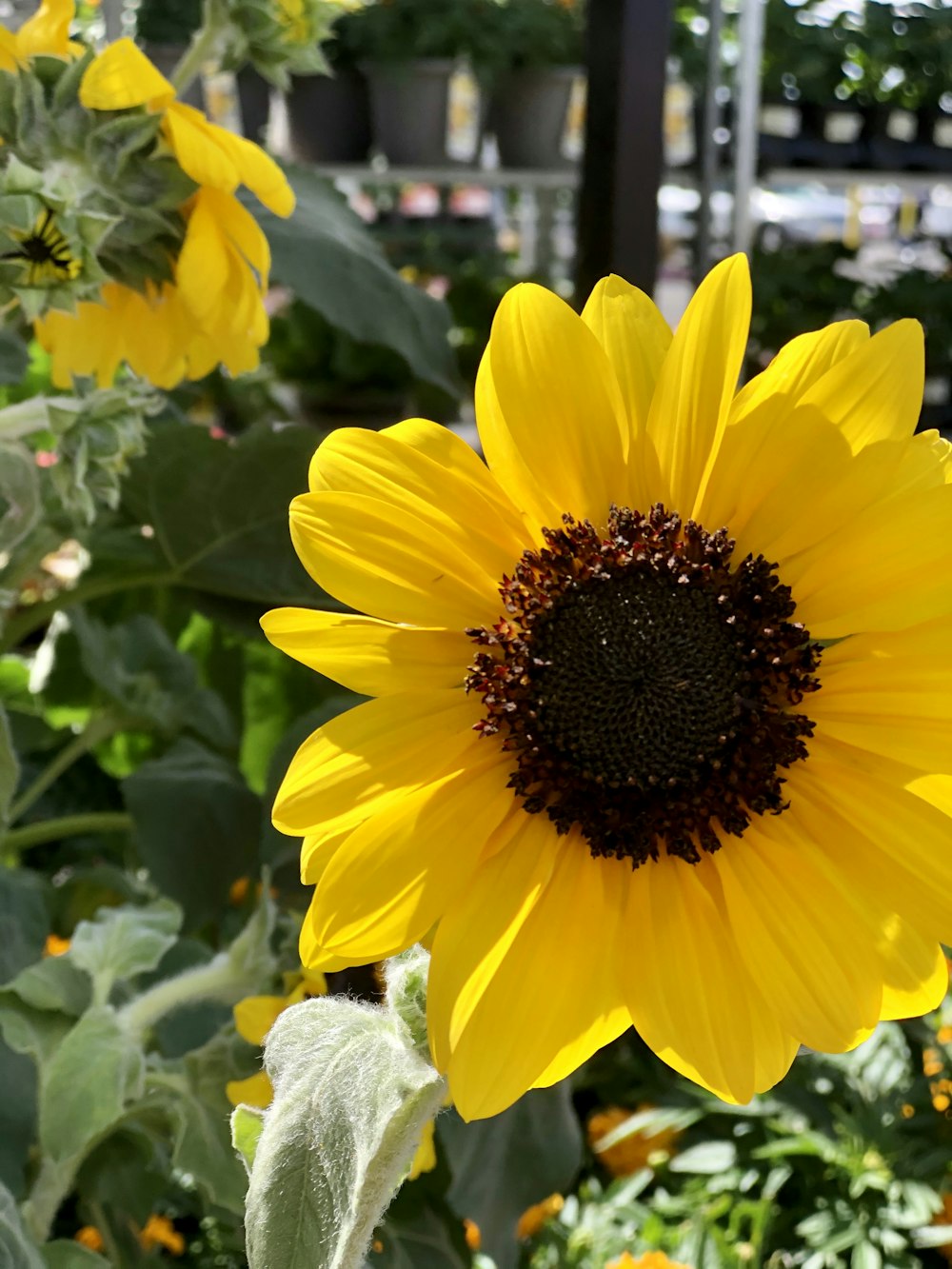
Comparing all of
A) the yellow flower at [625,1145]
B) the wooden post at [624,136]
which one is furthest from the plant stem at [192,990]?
the wooden post at [624,136]

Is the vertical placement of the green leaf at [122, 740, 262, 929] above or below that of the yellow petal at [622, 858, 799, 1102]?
below

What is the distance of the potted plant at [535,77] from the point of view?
2.17 meters

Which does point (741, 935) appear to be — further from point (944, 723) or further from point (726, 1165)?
point (726, 1165)

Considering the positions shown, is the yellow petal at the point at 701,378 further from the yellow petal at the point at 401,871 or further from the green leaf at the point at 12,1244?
the green leaf at the point at 12,1244

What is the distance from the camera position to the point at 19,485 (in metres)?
0.42

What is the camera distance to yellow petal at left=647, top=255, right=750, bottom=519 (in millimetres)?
276

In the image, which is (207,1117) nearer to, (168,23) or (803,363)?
(803,363)

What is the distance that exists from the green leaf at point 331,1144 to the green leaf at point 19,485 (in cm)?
22

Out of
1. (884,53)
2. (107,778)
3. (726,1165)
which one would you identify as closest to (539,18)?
(884,53)

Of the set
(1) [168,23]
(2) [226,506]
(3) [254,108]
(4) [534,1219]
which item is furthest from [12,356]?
(3) [254,108]

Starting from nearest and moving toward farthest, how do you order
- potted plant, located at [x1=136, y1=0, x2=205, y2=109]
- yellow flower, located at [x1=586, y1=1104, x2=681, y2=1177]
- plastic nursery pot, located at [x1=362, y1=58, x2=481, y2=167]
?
yellow flower, located at [x1=586, y1=1104, x2=681, y2=1177] < potted plant, located at [x1=136, y1=0, x2=205, y2=109] < plastic nursery pot, located at [x1=362, y1=58, x2=481, y2=167]

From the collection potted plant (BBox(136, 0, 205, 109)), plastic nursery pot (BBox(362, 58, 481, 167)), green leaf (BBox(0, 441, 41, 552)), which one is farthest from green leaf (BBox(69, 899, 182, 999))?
plastic nursery pot (BBox(362, 58, 481, 167))

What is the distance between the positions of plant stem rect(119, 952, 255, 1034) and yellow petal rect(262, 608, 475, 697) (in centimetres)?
18

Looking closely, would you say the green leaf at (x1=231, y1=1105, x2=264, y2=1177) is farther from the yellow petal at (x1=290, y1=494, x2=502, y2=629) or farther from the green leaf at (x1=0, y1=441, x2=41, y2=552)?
the green leaf at (x1=0, y1=441, x2=41, y2=552)
